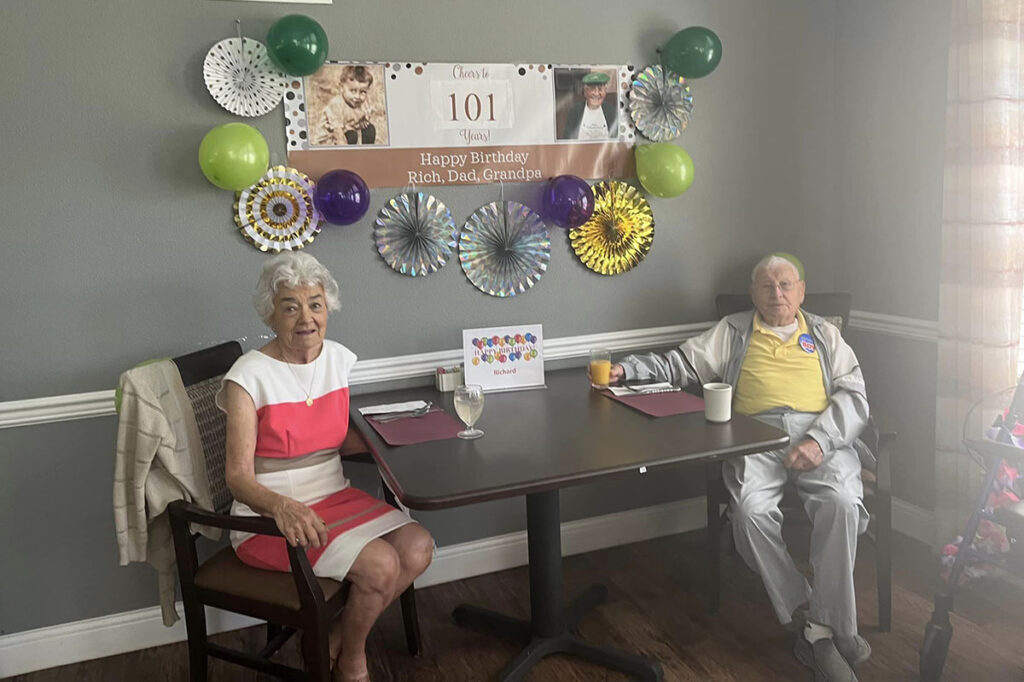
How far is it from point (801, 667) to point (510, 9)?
242 cm

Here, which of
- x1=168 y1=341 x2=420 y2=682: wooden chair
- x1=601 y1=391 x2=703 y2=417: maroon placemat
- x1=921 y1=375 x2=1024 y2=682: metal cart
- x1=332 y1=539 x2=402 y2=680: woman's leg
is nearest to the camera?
x1=168 y1=341 x2=420 y2=682: wooden chair

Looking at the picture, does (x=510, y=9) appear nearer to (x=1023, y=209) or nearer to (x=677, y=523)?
(x=1023, y=209)

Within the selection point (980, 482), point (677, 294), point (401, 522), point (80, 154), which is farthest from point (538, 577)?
point (80, 154)

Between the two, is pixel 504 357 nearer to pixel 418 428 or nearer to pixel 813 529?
pixel 418 428

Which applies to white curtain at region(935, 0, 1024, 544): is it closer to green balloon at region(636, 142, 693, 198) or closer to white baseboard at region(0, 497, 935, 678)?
white baseboard at region(0, 497, 935, 678)

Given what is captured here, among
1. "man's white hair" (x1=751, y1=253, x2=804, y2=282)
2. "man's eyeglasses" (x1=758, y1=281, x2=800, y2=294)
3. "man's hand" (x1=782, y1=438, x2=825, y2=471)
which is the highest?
"man's white hair" (x1=751, y1=253, x2=804, y2=282)

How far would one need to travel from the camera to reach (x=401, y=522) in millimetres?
2162

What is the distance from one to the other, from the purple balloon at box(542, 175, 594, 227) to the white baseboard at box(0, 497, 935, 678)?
1230 millimetres

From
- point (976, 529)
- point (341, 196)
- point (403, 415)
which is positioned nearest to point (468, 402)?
point (403, 415)

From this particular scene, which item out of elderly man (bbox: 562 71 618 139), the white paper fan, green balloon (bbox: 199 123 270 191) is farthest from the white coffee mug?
the white paper fan

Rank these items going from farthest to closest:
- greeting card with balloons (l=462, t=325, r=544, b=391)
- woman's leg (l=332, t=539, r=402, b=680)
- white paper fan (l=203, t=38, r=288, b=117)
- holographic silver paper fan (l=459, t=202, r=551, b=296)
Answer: holographic silver paper fan (l=459, t=202, r=551, b=296), greeting card with balloons (l=462, t=325, r=544, b=391), white paper fan (l=203, t=38, r=288, b=117), woman's leg (l=332, t=539, r=402, b=680)

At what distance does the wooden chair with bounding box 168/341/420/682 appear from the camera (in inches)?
72.9

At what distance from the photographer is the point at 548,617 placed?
2.37m

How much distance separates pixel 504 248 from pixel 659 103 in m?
0.85
